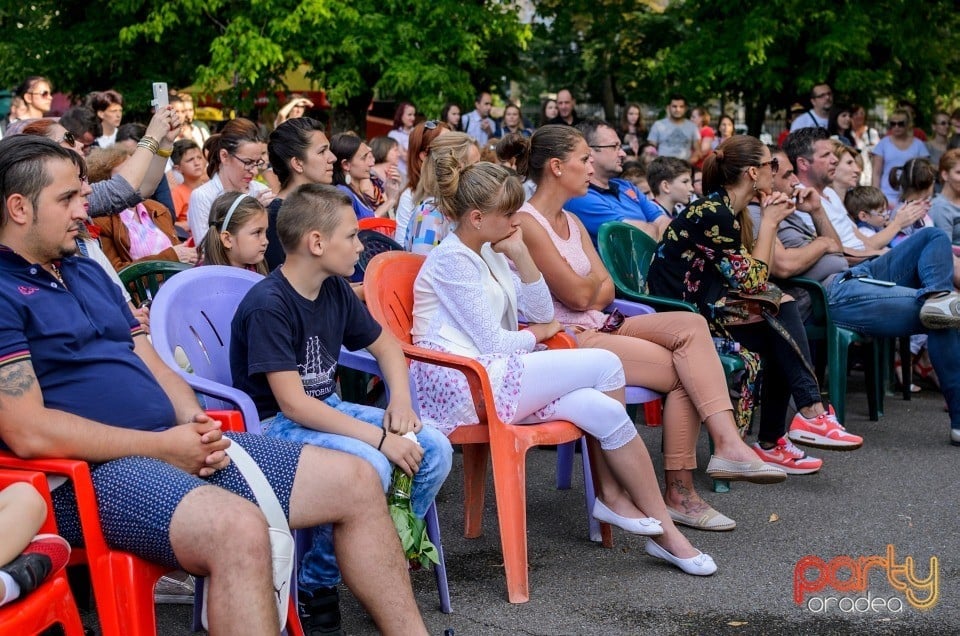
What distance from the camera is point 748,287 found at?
491cm

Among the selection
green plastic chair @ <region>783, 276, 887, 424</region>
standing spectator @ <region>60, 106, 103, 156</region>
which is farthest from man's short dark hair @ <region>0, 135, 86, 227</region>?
standing spectator @ <region>60, 106, 103, 156</region>

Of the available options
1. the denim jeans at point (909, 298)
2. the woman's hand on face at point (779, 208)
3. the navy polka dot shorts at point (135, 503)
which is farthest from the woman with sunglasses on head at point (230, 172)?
the denim jeans at point (909, 298)

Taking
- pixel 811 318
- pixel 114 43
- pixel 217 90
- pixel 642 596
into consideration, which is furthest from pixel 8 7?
pixel 642 596

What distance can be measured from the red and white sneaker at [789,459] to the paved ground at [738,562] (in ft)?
0.21

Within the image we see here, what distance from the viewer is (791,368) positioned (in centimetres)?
517

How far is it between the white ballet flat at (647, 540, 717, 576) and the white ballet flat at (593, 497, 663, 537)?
7 cm

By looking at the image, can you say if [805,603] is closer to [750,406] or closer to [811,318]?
[750,406]

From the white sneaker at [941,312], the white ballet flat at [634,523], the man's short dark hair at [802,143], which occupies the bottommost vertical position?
the white ballet flat at [634,523]

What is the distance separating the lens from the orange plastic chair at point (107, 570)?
254 cm

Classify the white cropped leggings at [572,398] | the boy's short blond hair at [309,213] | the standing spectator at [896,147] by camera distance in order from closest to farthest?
the boy's short blond hair at [309,213], the white cropped leggings at [572,398], the standing spectator at [896,147]

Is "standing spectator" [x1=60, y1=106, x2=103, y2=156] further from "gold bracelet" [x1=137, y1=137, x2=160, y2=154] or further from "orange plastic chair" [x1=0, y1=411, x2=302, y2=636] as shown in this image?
"orange plastic chair" [x1=0, y1=411, x2=302, y2=636]

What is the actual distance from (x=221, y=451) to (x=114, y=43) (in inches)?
570

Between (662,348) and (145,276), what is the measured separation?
2063 millimetres

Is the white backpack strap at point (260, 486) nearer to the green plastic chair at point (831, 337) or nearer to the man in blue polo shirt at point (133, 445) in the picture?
the man in blue polo shirt at point (133, 445)
